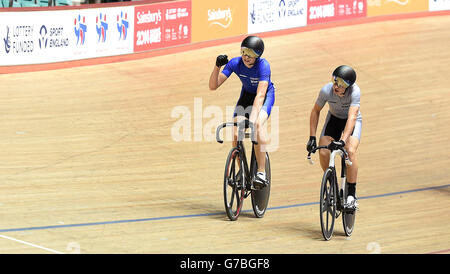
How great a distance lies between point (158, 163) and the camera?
967cm

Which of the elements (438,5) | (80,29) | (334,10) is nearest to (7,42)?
(80,29)

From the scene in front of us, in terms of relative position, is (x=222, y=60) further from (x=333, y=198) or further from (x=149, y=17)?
(x=149, y=17)

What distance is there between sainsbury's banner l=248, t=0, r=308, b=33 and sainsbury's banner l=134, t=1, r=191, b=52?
1586mm

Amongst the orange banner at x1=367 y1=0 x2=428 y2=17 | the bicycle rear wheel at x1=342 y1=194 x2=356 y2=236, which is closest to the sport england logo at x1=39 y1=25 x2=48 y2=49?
the bicycle rear wheel at x1=342 y1=194 x2=356 y2=236

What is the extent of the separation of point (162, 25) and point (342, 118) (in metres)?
7.87

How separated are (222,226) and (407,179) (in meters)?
2.97

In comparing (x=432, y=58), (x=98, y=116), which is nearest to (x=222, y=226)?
(x=98, y=116)

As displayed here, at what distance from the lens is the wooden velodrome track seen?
7203 millimetres

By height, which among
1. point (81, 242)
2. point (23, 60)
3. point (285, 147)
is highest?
point (23, 60)

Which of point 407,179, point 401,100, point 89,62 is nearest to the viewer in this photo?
point 407,179

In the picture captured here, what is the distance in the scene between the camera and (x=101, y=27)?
1393 centimetres

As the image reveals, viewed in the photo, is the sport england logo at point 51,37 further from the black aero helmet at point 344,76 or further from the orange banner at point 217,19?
the black aero helmet at point 344,76

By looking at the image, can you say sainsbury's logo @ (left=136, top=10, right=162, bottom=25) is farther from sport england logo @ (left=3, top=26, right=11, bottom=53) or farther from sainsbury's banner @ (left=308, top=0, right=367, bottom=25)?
sainsbury's banner @ (left=308, top=0, right=367, bottom=25)

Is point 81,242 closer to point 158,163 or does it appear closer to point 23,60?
point 158,163
